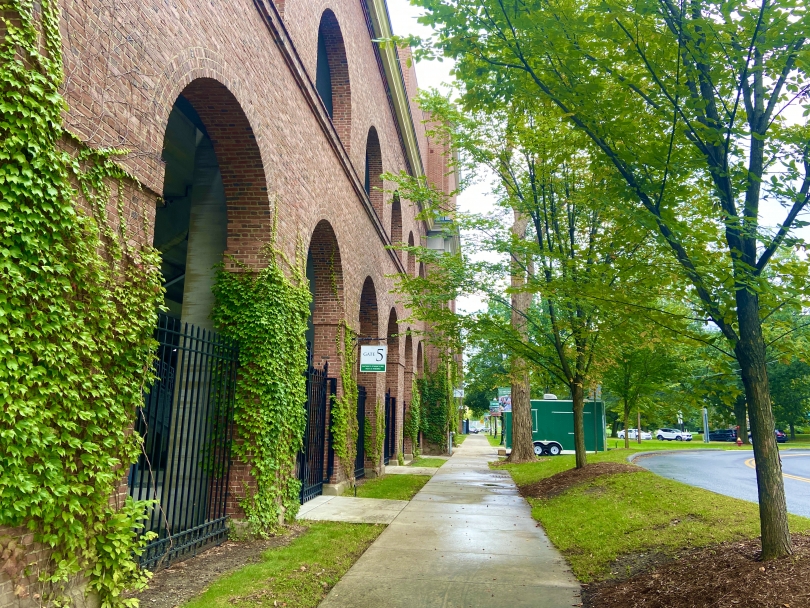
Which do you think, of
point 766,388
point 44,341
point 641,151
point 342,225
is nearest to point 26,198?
point 44,341

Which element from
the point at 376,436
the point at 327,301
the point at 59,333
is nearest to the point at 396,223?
the point at 376,436

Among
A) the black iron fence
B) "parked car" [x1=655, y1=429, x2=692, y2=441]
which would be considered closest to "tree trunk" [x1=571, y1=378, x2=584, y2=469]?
the black iron fence

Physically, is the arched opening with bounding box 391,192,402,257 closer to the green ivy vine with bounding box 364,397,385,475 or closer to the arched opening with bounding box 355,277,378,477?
the arched opening with bounding box 355,277,378,477

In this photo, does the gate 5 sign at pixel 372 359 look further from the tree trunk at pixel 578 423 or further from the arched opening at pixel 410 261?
the arched opening at pixel 410 261

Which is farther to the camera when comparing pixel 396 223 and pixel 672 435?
pixel 672 435

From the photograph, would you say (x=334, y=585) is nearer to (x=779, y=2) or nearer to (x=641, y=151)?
(x=641, y=151)

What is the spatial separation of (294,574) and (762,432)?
4.49m

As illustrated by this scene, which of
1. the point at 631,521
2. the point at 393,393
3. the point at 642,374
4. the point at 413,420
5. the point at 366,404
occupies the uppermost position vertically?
the point at 642,374

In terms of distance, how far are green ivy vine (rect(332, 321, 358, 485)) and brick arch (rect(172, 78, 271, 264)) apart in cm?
441

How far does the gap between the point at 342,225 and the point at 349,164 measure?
1.40 m

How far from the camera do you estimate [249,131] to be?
750 cm

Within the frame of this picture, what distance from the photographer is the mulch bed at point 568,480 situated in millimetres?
11867

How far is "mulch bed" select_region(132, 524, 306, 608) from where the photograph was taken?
4938mm

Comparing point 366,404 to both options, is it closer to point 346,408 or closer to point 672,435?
point 346,408
